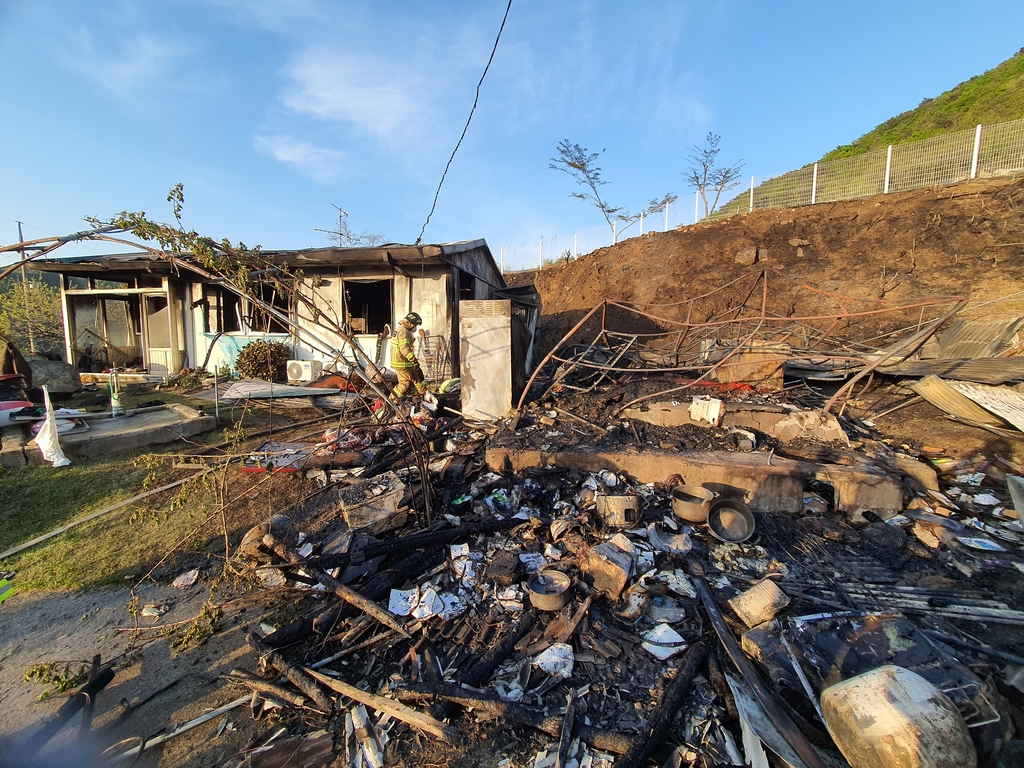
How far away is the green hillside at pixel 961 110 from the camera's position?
15.6 meters

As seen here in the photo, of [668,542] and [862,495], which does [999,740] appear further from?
[862,495]

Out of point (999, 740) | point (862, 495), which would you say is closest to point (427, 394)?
point (862, 495)

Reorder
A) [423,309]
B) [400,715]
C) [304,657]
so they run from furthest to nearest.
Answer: [423,309] < [304,657] < [400,715]

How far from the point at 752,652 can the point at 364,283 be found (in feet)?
31.7

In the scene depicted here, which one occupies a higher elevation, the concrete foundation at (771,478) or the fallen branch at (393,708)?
the concrete foundation at (771,478)

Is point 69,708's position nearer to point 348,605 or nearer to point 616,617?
point 348,605

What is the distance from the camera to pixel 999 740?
5.53 ft

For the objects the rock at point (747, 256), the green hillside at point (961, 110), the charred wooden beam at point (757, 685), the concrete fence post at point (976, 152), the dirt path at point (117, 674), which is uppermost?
the green hillside at point (961, 110)

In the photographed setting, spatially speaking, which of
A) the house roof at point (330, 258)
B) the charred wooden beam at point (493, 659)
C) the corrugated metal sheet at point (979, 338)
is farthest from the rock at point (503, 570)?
the corrugated metal sheet at point (979, 338)

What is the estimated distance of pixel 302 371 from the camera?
934 cm

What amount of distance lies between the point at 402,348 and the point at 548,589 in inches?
190

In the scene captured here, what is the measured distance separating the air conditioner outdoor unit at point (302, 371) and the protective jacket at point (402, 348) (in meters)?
3.50

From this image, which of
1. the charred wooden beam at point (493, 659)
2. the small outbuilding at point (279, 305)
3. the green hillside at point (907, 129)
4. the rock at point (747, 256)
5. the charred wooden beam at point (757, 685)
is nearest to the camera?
the charred wooden beam at point (757, 685)

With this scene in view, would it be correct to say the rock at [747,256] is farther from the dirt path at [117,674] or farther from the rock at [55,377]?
the rock at [55,377]
